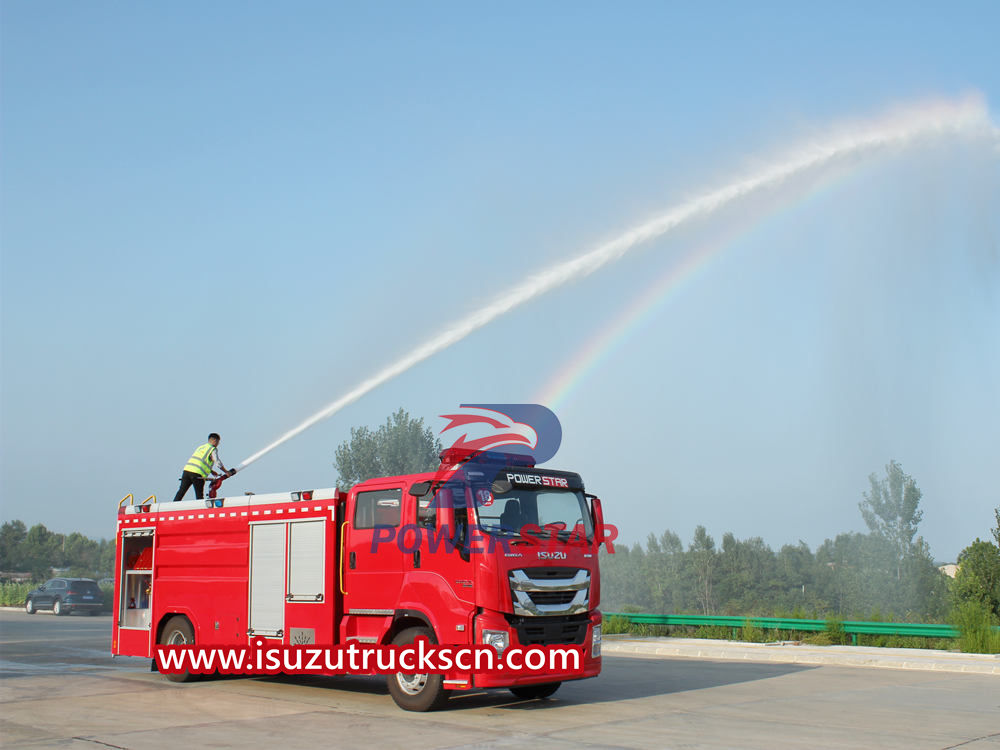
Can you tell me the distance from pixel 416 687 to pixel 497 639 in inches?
57.2

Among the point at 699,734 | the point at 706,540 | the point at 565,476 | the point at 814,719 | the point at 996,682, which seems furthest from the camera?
the point at 706,540

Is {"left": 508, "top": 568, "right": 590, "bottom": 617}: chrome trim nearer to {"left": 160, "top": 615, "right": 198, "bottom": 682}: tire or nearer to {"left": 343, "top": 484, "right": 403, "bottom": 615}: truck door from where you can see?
{"left": 343, "top": 484, "right": 403, "bottom": 615}: truck door

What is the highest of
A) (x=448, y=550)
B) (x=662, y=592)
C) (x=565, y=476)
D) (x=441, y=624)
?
(x=565, y=476)

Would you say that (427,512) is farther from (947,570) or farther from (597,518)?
(947,570)

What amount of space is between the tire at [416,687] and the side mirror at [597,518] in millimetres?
2689

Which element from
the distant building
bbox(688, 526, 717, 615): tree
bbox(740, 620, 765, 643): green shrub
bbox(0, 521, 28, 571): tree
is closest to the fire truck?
Answer: bbox(740, 620, 765, 643): green shrub

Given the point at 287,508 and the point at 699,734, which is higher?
the point at 287,508

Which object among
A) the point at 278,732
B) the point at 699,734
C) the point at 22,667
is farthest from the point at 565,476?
the point at 22,667

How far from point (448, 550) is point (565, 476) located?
7.09 feet

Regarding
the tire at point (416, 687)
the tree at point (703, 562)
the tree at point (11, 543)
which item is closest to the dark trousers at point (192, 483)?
the tire at point (416, 687)

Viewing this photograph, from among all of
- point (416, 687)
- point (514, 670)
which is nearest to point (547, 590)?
point (514, 670)

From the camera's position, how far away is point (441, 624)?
1161cm

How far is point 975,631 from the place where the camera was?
2017 cm

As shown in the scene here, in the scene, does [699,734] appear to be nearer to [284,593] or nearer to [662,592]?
[284,593]
